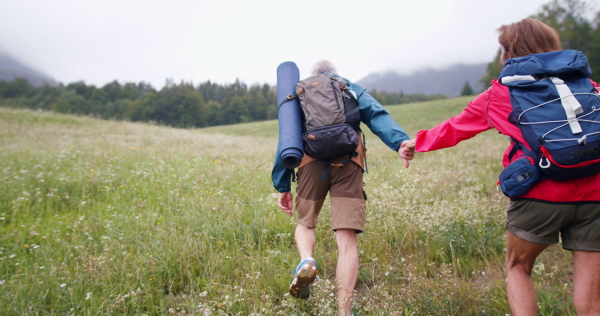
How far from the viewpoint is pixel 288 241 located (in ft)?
13.1

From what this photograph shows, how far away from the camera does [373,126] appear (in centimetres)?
301

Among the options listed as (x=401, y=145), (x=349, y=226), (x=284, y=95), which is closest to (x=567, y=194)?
(x=401, y=145)

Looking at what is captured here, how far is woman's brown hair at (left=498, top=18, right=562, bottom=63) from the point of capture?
7.39ft

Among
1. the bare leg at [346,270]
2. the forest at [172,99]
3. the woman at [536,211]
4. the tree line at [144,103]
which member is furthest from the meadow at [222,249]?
the tree line at [144,103]

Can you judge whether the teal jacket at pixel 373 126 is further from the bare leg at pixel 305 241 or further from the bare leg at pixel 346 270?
the bare leg at pixel 346 270

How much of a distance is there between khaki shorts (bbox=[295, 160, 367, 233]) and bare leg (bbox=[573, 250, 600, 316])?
4.57ft

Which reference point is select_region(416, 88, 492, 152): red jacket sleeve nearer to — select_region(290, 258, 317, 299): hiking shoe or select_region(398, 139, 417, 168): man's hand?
select_region(398, 139, 417, 168): man's hand

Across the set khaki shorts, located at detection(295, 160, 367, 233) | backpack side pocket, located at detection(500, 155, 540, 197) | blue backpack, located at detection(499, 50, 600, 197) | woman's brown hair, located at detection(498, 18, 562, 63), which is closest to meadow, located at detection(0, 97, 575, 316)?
khaki shorts, located at detection(295, 160, 367, 233)

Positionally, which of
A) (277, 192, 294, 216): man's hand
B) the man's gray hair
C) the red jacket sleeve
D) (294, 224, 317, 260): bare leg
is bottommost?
(294, 224, 317, 260): bare leg

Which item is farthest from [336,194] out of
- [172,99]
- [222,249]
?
A: [172,99]

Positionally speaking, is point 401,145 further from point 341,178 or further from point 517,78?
point 517,78

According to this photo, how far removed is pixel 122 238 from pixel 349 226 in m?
2.98

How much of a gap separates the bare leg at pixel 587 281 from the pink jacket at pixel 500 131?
0.38 m

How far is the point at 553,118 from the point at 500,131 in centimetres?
41
